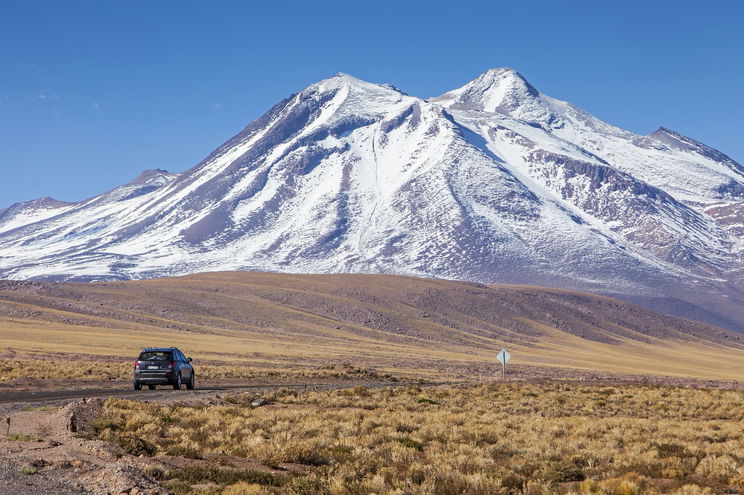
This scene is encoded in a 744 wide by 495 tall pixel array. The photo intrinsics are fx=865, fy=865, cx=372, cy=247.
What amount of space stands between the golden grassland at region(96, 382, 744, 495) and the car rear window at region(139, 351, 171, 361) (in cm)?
568

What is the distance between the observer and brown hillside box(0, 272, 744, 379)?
98250 mm

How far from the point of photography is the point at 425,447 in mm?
20484

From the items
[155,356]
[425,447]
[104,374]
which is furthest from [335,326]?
[425,447]

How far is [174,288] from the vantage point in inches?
6152

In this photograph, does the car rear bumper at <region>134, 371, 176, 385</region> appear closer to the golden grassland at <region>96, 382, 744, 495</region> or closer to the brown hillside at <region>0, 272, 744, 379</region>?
the golden grassland at <region>96, 382, 744, 495</region>

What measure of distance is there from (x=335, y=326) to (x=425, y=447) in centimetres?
12440

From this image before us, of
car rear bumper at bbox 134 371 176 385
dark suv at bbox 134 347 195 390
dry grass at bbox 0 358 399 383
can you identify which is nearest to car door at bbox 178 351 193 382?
dark suv at bbox 134 347 195 390

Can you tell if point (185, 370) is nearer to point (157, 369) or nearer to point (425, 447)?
point (157, 369)

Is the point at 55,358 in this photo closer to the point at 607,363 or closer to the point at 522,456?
the point at 522,456

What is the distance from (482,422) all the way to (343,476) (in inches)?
436

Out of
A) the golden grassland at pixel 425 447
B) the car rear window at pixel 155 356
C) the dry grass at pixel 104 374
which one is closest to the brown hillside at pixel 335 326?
the dry grass at pixel 104 374

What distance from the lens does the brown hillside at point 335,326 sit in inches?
3868

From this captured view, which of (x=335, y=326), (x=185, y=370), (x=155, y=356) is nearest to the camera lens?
(x=155, y=356)

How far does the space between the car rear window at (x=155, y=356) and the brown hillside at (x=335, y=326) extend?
41.1 m
